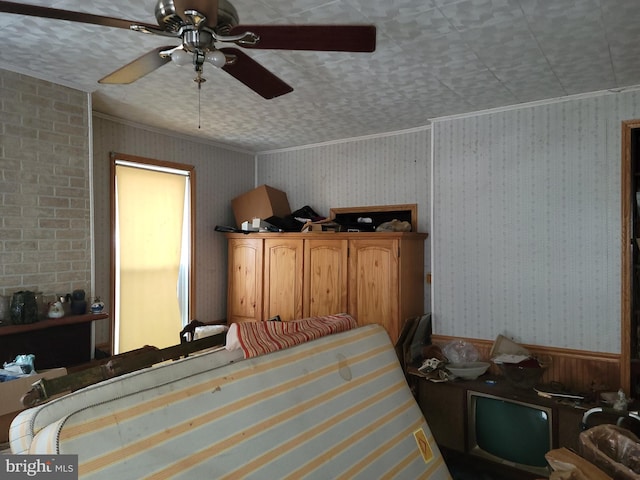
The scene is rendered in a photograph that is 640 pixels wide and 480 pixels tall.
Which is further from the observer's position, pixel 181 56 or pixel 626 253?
pixel 626 253

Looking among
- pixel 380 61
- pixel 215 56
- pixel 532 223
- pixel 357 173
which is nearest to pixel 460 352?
pixel 532 223

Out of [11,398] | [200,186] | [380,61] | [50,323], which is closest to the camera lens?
[11,398]

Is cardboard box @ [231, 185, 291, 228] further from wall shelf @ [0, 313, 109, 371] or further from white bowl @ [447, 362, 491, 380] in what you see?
white bowl @ [447, 362, 491, 380]

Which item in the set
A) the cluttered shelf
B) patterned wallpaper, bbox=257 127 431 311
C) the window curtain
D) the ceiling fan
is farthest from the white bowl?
the window curtain

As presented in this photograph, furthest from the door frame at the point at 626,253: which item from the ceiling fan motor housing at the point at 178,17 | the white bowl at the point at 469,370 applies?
the ceiling fan motor housing at the point at 178,17

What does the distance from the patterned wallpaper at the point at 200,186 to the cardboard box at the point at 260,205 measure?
19cm

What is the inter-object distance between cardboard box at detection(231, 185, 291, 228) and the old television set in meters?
2.69

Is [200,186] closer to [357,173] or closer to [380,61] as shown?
[357,173]

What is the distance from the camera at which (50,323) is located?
9.01ft

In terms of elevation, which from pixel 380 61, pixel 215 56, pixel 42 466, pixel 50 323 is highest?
pixel 380 61

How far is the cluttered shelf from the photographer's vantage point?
257 centimetres

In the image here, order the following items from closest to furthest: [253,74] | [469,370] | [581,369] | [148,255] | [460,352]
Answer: [253,74]
[581,369]
[469,370]
[460,352]
[148,255]

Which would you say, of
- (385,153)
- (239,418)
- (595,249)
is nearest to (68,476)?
(239,418)

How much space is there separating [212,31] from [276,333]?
107cm
